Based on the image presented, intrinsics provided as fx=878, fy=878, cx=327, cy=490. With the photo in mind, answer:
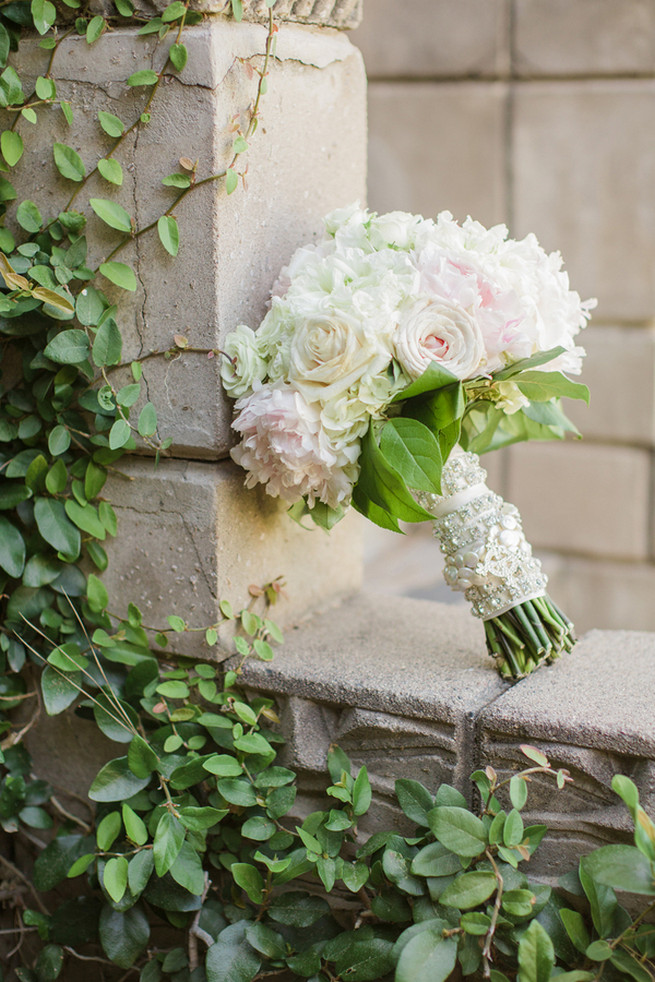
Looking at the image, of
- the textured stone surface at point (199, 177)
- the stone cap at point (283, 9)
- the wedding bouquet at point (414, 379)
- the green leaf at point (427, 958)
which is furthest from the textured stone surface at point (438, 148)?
the green leaf at point (427, 958)

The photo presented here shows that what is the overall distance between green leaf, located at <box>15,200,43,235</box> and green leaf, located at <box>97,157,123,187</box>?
0.40ft

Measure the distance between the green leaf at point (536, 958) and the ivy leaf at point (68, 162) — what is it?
1093mm

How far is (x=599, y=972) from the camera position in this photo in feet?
3.11

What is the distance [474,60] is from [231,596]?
7.95 feet

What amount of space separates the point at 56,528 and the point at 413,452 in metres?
0.54

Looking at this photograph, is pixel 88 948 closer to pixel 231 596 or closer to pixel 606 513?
pixel 231 596

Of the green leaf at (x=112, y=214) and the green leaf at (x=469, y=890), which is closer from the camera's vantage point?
the green leaf at (x=469, y=890)

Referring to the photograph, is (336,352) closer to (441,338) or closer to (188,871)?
(441,338)

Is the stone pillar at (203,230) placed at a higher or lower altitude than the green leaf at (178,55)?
lower

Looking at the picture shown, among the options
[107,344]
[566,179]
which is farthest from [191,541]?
[566,179]

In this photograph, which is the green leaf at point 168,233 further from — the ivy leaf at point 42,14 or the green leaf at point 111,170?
the ivy leaf at point 42,14

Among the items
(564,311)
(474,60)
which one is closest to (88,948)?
(564,311)

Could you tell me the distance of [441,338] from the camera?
42.5 inches

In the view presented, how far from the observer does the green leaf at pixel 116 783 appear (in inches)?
45.4
